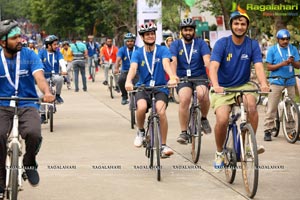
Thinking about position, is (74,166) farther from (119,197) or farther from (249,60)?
(249,60)

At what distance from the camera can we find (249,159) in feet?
24.8

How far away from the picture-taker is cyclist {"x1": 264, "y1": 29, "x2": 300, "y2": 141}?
11586mm

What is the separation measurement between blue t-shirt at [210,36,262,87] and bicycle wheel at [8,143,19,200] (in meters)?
2.70

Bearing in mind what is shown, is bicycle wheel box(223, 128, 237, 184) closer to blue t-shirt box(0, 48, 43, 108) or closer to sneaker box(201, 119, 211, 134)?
sneaker box(201, 119, 211, 134)

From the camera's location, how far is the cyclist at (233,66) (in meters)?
8.16

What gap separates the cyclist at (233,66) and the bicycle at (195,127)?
4.37ft

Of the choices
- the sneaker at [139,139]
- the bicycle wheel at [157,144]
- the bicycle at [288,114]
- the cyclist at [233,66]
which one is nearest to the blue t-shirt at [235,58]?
the cyclist at [233,66]

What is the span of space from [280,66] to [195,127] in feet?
7.70

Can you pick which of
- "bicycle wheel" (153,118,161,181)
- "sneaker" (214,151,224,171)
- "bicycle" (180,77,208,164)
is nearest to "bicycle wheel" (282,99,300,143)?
"bicycle" (180,77,208,164)

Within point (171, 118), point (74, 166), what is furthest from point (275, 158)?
point (171, 118)

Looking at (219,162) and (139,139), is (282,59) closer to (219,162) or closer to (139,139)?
(139,139)

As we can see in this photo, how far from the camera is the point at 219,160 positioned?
8.60 meters

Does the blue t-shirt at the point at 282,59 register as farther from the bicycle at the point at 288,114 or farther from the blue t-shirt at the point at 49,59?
the blue t-shirt at the point at 49,59

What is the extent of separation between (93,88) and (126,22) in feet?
81.5
